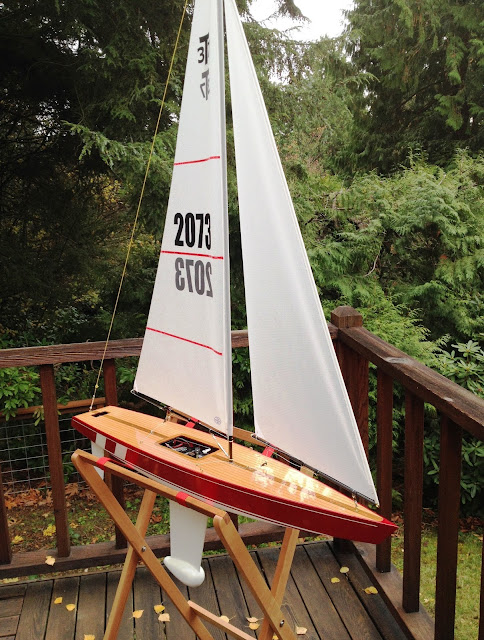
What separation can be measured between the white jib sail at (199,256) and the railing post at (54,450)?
65 centimetres

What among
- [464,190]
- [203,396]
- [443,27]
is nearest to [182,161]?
[203,396]

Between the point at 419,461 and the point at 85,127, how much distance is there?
3.11m

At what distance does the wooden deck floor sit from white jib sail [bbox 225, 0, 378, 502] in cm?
95

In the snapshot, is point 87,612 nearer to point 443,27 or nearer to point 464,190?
point 464,190

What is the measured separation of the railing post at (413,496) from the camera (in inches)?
72.3

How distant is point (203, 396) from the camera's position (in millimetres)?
1670

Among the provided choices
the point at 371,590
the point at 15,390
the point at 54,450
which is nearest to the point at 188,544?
the point at 54,450

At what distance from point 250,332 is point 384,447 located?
890mm

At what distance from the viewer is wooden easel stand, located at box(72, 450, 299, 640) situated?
1.48 m

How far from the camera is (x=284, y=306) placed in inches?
58.1

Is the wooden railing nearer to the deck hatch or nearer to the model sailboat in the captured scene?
the model sailboat

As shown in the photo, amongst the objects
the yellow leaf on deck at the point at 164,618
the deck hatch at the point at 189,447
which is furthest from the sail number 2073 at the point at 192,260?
the yellow leaf on deck at the point at 164,618

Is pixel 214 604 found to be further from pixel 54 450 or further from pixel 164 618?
pixel 54 450

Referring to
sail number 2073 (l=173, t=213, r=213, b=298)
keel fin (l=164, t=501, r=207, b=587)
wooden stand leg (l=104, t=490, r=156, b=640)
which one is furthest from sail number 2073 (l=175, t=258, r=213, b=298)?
wooden stand leg (l=104, t=490, r=156, b=640)
